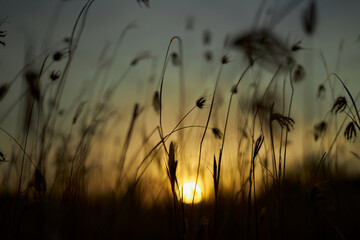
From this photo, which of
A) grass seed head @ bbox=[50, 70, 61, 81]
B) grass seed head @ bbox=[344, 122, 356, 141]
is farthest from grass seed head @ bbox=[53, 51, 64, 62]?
grass seed head @ bbox=[344, 122, 356, 141]

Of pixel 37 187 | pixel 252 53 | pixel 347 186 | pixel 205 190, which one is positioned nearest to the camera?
pixel 37 187

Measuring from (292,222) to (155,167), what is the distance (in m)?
1.06

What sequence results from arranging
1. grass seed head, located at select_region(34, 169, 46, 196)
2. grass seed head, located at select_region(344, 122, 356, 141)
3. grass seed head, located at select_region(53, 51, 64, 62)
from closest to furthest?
1. grass seed head, located at select_region(34, 169, 46, 196)
2. grass seed head, located at select_region(344, 122, 356, 141)
3. grass seed head, located at select_region(53, 51, 64, 62)

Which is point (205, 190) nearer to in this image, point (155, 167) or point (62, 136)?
point (155, 167)

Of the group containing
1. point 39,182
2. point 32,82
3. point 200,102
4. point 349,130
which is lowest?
point 39,182

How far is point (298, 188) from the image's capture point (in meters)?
2.11

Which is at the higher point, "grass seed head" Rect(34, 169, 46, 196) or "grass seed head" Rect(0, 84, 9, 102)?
"grass seed head" Rect(0, 84, 9, 102)

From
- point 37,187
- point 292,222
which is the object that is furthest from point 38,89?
point 292,222

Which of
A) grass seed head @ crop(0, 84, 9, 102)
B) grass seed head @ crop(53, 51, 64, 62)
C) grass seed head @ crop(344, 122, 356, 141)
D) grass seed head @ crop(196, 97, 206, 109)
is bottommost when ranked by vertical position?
grass seed head @ crop(344, 122, 356, 141)

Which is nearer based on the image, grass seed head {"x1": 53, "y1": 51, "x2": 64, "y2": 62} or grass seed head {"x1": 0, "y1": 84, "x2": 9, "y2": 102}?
grass seed head {"x1": 0, "y1": 84, "x2": 9, "y2": 102}

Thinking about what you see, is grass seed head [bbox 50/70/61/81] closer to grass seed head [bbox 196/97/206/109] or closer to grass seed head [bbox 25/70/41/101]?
grass seed head [bbox 25/70/41/101]

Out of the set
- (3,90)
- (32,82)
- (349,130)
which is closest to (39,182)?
(3,90)

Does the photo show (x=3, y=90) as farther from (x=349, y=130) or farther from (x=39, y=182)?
(x=349, y=130)

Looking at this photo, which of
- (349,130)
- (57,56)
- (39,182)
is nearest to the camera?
(39,182)
